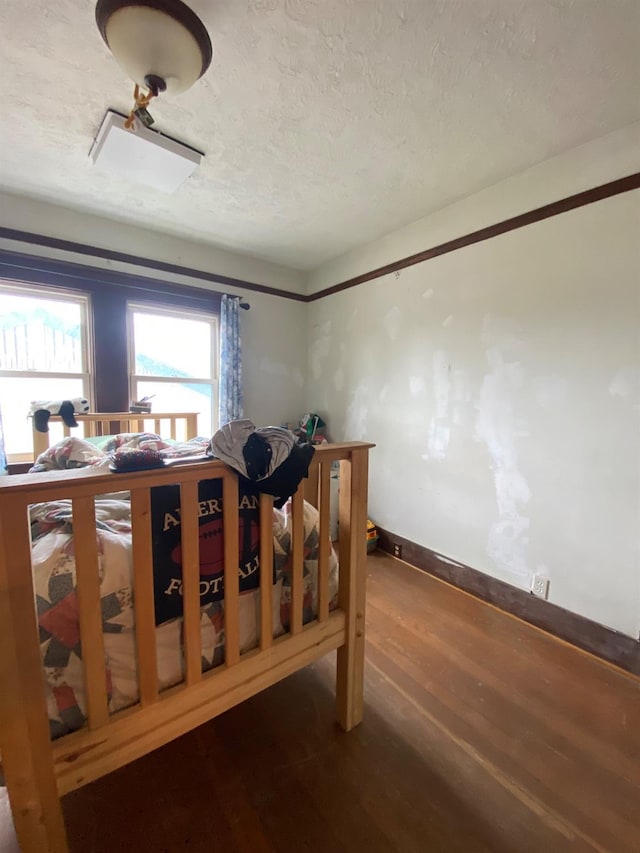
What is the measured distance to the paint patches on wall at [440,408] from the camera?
7.86 feet

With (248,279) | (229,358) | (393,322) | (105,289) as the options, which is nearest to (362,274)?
(393,322)

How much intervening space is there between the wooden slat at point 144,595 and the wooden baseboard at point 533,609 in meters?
1.96

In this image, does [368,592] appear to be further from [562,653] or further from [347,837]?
[347,837]

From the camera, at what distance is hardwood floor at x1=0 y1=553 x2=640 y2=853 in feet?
3.25

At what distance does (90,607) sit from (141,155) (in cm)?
218

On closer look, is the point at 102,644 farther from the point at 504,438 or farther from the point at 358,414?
the point at 358,414

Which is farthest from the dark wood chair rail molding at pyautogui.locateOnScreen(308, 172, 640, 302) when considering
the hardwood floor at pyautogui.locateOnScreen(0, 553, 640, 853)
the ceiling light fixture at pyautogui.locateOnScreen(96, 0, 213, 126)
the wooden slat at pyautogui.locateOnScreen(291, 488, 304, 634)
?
the hardwood floor at pyautogui.locateOnScreen(0, 553, 640, 853)

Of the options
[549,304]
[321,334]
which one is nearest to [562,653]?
[549,304]

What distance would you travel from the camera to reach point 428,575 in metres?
2.50

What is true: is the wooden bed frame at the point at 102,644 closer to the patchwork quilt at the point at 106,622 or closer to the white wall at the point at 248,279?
the patchwork quilt at the point at 106,622

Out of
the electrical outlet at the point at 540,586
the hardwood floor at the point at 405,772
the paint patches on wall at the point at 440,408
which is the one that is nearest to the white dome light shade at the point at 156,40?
the paint patches on wall at the point at 440,408

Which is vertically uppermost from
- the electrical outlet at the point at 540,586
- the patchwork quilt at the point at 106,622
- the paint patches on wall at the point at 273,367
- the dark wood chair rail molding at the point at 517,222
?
the dark wood chair rail molding at the point at 517,222

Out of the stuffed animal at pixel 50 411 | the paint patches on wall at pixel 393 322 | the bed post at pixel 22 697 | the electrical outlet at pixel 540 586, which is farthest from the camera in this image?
the paint patches on wall at pixel 393 322

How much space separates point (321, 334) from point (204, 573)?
9.36 feet
